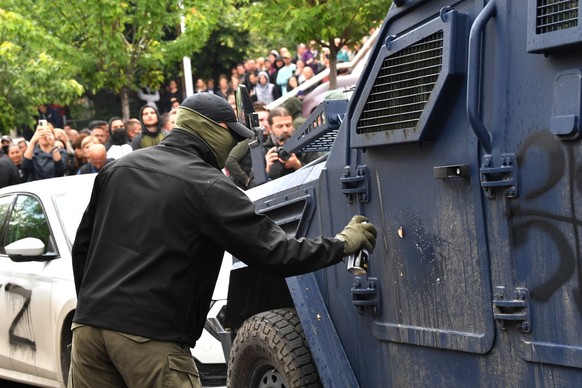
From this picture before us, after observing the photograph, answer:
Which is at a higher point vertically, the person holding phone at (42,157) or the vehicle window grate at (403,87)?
the vehicle window grate at (403,87)

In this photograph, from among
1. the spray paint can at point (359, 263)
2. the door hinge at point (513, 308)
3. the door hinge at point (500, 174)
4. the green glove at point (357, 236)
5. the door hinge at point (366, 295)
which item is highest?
the door hinge at point (500, 174)

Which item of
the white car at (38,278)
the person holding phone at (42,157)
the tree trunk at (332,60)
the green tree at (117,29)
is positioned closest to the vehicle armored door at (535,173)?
the white car at (38,278)

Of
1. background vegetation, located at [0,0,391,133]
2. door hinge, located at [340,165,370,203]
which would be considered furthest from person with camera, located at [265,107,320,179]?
background vegetation, located at [0,0,391,133]

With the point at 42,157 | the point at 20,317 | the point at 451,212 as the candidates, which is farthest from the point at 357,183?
the point at 42,157

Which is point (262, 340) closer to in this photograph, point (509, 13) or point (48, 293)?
point (509, 13)

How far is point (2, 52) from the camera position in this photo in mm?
17641

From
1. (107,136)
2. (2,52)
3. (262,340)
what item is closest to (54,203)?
(262,340)

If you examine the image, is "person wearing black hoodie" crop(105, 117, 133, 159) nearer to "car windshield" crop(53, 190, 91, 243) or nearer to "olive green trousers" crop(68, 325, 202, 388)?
"car windshield" crop(53, 190, 91, 243)

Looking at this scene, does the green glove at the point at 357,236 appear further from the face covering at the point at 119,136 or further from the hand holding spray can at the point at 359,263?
the face covering at the point at 119,136

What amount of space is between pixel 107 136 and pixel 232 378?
9226 millimetres

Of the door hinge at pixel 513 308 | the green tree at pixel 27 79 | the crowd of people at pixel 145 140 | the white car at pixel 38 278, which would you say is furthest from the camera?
the green tree at pixel 27 79

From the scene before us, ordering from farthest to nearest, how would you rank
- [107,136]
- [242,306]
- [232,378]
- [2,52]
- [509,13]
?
[2,52] → [107,136] → [242,306] → [232,378] → [509,13]

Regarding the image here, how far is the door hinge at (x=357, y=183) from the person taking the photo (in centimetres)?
482

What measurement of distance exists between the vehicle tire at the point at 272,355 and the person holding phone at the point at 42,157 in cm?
824
